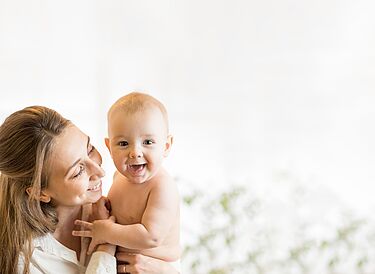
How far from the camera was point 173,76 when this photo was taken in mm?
3609

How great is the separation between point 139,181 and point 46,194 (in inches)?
8.7

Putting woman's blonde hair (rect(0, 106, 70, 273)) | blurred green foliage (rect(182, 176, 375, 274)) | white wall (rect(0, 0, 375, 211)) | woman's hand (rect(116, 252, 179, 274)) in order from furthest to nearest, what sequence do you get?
blurred green foliage (rect(182, 176, 375, 274))
white wall (rect(0, 0, 375, 211))
woman's hand (rect(116, 252, 179, 274))
woman's blonde hair (rect(0, 106, 70, 273))

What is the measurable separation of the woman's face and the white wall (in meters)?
1.61

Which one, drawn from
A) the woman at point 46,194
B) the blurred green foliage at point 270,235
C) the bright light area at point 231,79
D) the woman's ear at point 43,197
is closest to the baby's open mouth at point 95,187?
the woman at point 46,194

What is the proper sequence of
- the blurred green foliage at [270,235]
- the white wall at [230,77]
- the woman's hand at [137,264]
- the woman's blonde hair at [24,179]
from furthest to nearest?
1. the blurred green foliage at [270,235]
2. the white wall at [230,77]
3. the woman's hand at [137,264]
4. the woman's blonde hair at [24,179]

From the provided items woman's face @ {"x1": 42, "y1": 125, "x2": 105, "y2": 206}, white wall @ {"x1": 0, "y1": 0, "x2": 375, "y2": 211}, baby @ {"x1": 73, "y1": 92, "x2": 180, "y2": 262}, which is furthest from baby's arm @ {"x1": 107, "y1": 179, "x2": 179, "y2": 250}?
white wall @ {"x1": 0, "y1": 0, "x2": 375, "y2": 211}

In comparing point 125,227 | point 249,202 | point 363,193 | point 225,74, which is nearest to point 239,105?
point 225,74

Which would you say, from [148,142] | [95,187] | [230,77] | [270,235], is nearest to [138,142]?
[148,142]

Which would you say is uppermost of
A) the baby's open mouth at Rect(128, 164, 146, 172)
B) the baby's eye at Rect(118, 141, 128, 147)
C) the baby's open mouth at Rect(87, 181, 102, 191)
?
the baby's eye at Rect(118, 141, 128, 147)

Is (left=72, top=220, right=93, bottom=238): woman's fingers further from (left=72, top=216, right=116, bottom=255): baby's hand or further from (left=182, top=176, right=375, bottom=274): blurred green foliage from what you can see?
(left=182, top=176, right=375, bottom=274): blurred green foliage

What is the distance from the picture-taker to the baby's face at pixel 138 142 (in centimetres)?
182

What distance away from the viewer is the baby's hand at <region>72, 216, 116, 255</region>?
1863mm

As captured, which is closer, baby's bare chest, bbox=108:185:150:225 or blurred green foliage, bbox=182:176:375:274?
baby's bare chest, bbox=108:185:150:225

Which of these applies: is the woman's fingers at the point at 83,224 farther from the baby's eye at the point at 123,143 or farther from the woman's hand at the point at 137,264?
the baby's eye at the point at 123,143
